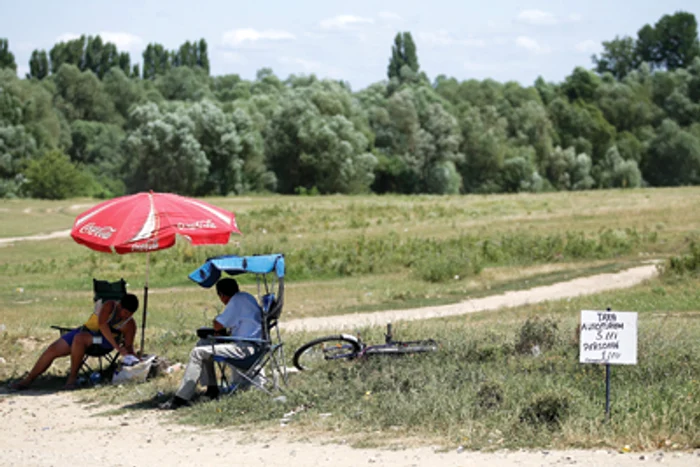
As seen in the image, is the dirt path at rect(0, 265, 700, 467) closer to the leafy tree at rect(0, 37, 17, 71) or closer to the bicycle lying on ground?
the bicycle lying on ground

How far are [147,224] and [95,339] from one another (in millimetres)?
1743

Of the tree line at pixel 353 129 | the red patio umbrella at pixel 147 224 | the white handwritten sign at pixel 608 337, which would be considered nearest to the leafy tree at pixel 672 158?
the tree line at pixel 353 129

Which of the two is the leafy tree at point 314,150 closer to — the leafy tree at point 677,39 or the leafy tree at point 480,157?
the leafy tree at point 480,157

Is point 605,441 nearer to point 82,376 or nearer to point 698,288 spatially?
point 82,376

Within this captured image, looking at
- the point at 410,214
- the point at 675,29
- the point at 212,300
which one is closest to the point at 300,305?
the point at 212,300

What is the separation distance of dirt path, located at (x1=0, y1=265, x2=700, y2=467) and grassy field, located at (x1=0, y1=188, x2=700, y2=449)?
0.33 m

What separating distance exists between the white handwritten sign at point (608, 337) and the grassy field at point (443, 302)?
20.7 inches

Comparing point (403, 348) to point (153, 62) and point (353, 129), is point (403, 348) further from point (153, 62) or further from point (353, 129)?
point (153, 62)

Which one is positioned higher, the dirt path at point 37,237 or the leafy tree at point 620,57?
the leafy tree at point 620,57

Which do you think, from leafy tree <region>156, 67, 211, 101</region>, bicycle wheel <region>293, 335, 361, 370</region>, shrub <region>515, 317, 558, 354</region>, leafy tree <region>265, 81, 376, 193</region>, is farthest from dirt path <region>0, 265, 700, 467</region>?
leafy tree <region>156, 67, 211, 101</region>

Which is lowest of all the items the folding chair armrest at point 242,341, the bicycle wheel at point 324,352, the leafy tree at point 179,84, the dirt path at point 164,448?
the dirt path at point 164,448

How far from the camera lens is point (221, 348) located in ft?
37.6

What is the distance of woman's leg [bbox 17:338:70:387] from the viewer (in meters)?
13.2

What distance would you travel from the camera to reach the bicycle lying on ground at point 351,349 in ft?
39.8
